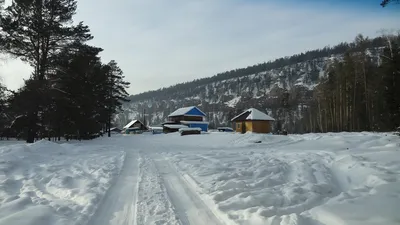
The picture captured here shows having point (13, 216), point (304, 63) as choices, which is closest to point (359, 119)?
point (13, 216)

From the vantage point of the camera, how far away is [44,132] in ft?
82.0

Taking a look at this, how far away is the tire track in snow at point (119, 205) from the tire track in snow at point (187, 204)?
882 millimetres

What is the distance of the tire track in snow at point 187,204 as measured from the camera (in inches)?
190

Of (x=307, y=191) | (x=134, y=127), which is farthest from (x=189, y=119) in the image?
(x=307, y=191)

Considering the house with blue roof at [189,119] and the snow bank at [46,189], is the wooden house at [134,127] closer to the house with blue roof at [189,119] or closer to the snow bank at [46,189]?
the house with blue roof at [189,119]

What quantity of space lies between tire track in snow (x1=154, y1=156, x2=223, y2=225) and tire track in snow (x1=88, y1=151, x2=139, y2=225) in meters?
0.88

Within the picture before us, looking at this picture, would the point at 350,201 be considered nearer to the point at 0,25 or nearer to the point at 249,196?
the point at 249,196

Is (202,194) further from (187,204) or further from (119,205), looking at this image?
(119,205)

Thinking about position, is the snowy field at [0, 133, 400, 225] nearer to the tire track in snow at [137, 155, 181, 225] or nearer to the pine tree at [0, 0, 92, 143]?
the tire track in snow at [137, 155, 181, 225]

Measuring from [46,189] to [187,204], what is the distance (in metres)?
4.27

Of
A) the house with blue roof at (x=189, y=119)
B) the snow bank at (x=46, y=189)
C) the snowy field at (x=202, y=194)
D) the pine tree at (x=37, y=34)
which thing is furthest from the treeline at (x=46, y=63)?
the house with blue roof at (x=189, y=119)

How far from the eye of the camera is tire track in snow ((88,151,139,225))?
4840 mm

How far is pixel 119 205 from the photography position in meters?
5.71

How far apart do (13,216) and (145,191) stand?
2882 millimetres
